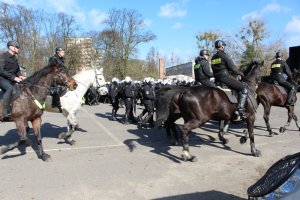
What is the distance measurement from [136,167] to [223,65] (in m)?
3.55

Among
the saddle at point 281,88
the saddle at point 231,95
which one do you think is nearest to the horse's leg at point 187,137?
the saddle at point 231,95

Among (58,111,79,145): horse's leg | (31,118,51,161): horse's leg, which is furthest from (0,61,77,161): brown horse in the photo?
(58,111,79,145): horse's leg

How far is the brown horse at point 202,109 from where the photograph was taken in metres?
8.14

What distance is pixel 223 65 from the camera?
902 centimetres

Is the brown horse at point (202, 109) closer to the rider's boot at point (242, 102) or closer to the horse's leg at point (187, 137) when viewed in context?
the horse's leg at point (187, 137)

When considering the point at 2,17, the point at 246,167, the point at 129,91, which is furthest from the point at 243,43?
the point at 246,167

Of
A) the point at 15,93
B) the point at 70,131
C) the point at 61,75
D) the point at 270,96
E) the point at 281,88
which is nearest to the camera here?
the point at 15,93

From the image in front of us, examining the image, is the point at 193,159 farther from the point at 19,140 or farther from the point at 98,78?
the point at 98,78

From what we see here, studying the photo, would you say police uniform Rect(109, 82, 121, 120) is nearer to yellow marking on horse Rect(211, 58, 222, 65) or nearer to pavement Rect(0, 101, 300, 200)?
pavement Rect(0, 101, 300, 200)

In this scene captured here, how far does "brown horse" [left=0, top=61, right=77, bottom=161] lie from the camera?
8.15 meters

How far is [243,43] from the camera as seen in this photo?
56.4 meters

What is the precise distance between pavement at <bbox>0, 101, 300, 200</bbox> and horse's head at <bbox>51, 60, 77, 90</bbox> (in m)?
1.83

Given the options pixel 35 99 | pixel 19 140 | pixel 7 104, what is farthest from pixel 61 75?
pixel 19 140

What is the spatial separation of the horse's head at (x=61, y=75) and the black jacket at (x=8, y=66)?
0.92 meters
